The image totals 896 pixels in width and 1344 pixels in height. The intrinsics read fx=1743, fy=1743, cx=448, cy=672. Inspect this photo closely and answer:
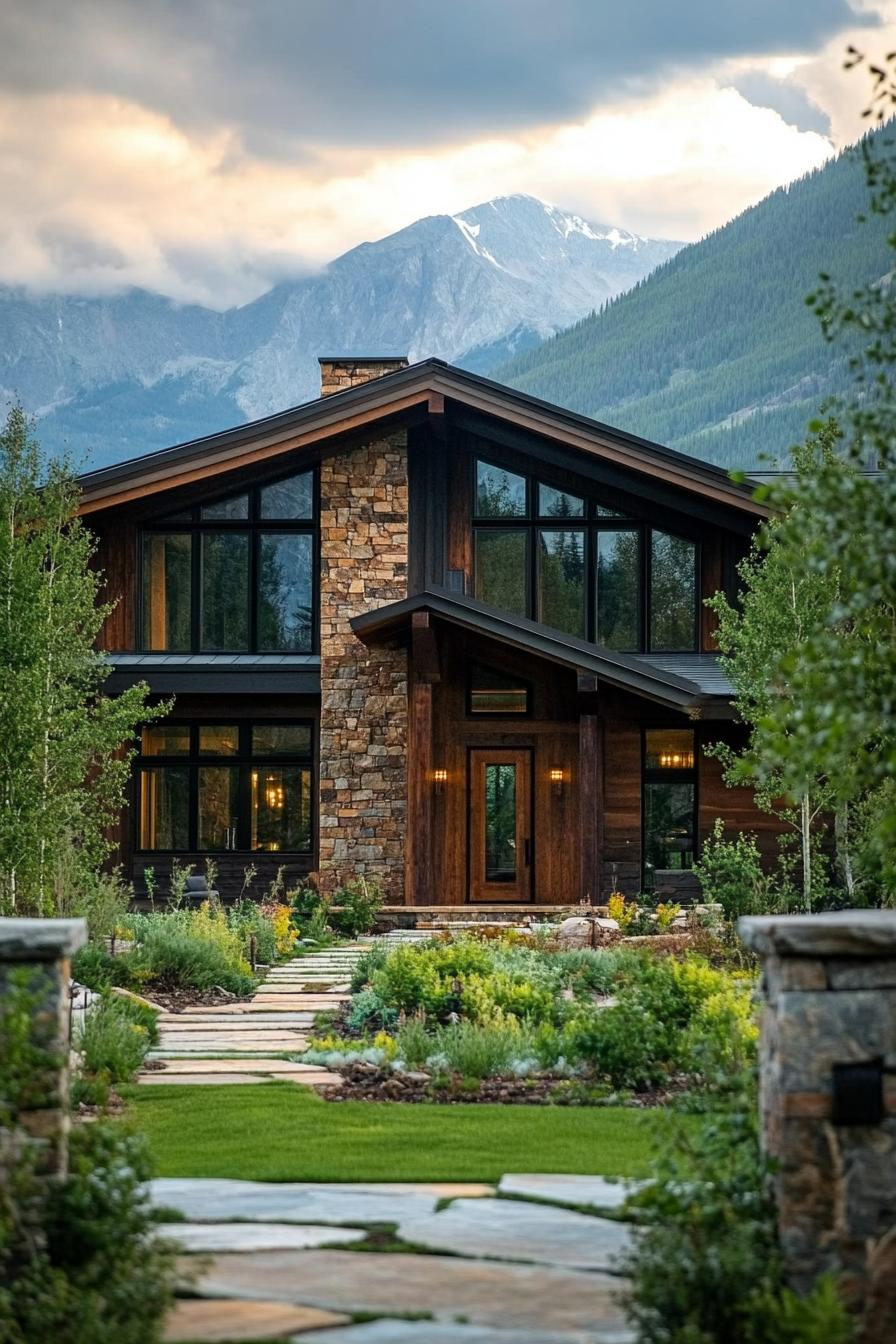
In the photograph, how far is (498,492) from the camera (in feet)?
74.6

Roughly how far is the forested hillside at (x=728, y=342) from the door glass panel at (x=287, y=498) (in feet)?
182

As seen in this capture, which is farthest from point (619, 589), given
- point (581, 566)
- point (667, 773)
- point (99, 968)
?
point (99, 968)

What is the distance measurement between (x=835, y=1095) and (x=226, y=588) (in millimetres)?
18265

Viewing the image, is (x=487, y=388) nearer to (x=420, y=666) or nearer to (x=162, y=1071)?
(x=420, y=666)

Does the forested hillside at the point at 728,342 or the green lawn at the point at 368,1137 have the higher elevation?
the forested hillside at the point at 728,342

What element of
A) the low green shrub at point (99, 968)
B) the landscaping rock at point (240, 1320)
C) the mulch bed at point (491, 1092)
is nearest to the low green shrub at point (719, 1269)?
the landscaping rock at point (240, 1320)

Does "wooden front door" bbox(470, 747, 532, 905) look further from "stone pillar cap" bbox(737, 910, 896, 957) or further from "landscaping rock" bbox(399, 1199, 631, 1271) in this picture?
"stone pillar cap" bbox(737, 910, 896, 957)

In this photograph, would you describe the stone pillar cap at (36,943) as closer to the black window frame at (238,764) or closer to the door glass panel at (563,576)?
the black window frame at (238,764)

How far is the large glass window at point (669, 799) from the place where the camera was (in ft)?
70.8

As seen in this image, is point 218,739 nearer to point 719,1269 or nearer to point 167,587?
point 167,587

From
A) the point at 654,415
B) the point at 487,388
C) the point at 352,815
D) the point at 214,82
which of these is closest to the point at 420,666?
the point at 352,815

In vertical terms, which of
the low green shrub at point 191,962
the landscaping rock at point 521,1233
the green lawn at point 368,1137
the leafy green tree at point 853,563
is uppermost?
the leafy green tree at point 853,563

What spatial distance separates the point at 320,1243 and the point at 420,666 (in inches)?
585

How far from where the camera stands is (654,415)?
295ft
